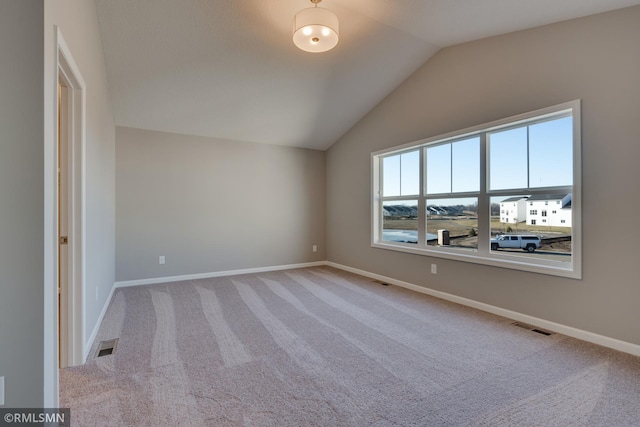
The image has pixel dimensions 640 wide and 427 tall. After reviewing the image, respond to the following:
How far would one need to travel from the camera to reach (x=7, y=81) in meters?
1.31

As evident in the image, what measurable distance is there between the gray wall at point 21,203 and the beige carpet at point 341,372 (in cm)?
53

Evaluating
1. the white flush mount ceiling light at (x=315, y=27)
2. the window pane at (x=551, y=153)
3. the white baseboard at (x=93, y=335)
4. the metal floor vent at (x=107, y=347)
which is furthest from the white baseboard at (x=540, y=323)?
the white baseboard at (x=93, y=335)

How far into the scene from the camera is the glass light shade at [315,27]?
2436 mm

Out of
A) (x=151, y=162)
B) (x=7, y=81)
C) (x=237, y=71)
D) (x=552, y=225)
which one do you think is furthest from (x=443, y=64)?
(x=151, y=162)

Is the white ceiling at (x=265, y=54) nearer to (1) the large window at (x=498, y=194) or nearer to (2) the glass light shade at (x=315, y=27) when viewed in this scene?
(2) the glass light shade at (x=315, y=27)

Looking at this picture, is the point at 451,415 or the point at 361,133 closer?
the point at 451,415

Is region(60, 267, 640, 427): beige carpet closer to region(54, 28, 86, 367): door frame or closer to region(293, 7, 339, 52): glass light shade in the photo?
region(54, 28, 86, 367): door frame

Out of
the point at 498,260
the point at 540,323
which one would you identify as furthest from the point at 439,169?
the point at 540,323

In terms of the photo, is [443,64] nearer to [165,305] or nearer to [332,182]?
[332,182]

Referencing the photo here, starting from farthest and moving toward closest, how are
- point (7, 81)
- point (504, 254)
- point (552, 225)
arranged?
point (504, 254) → point (552, 225) → point (7, 81)

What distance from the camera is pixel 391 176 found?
4672mm

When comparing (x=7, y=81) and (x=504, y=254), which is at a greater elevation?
(x=7, y=81)

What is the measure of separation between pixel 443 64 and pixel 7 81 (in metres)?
3.96

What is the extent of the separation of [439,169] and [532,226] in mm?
1300
